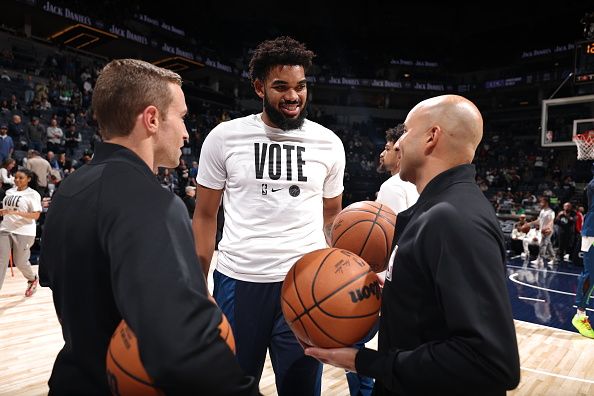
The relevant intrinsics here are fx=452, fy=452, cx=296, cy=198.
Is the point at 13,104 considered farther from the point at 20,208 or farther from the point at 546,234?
the point at 546,234

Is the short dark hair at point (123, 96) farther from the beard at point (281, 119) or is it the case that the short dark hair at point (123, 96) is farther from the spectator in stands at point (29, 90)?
the spectator in stands at point (29, 90)

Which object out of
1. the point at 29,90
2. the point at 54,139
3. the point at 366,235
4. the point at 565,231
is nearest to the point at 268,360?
the point at 366,235

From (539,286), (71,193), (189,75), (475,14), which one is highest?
(475,14)

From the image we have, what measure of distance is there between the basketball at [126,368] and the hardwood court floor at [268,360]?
2.52 m

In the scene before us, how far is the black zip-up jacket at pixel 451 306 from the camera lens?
1053mm

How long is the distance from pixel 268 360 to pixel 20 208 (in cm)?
369

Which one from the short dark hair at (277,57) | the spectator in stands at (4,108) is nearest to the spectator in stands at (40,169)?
the spectator in stands at (4,108)

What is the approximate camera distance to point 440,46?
28922mm

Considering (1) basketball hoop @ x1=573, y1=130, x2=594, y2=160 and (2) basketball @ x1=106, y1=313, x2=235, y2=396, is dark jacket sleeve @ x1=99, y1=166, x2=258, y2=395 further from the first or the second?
(1) basketball hoop @ x1=573, y1=130, x2=594, y2=160

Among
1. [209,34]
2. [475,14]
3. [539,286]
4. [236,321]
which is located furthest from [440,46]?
[236,321]

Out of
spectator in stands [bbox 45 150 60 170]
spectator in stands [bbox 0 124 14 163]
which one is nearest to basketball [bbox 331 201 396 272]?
spectator in stands [bbox 0 124 14 163]

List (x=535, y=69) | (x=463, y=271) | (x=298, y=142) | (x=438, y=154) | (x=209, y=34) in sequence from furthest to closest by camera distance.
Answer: (x=535, y=69) → (x=209, y=34) → (x=298, y=142) → (x=438, y=154) → (x=463, y=271)

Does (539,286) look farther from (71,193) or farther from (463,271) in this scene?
(71,193)

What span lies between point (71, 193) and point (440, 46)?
31028 mm
